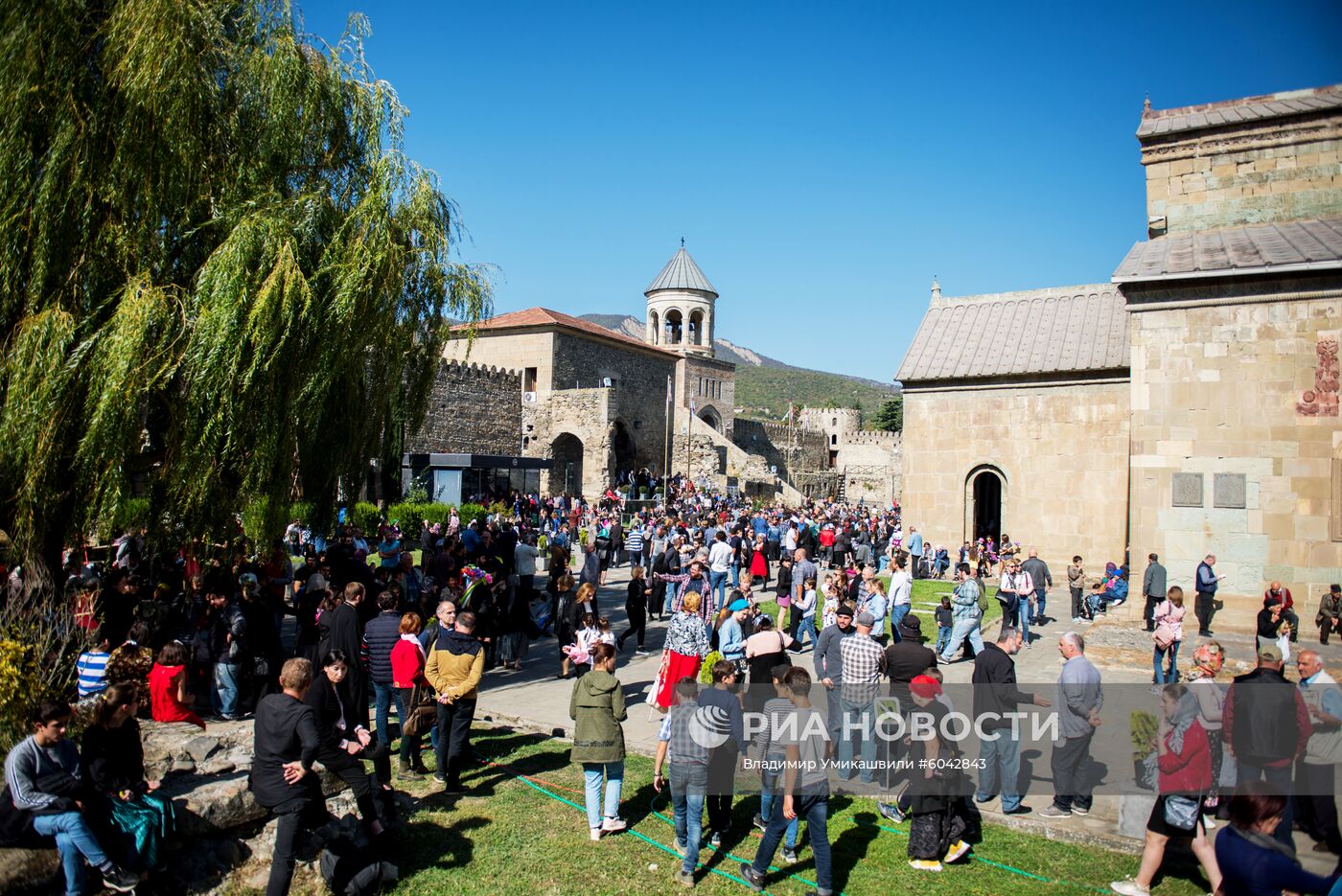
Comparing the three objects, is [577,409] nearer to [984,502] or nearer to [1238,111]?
[984,502]

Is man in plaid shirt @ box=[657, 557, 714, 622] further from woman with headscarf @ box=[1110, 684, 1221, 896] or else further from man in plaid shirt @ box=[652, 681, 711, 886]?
→ woman with headscarf @ box=[1110, 684, 1221, 896]

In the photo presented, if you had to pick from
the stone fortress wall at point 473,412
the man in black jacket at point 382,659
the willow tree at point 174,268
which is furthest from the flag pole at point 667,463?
the man in black jacket at point 382,659

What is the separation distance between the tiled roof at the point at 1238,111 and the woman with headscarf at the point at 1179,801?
43.5ft

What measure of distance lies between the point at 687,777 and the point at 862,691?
2.06 m

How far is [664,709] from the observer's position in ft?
24.6

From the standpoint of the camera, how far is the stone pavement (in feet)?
18.5

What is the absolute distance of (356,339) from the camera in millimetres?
8492

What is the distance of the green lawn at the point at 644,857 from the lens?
5.00 meters

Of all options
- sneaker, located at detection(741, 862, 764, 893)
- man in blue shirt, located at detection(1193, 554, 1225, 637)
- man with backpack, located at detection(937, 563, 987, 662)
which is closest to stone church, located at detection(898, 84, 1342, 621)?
man in blue shirt, located at detection(1193, 554, 1225, 637)

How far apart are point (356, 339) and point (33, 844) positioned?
206 inches

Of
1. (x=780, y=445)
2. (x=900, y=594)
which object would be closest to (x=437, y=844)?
(x=900, y=594)

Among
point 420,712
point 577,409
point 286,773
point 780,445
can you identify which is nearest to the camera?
point 286,773

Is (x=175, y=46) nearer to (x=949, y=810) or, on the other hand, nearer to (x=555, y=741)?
(x=555, y=741)

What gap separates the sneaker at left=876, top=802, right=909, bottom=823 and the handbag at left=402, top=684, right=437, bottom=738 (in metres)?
3.46
